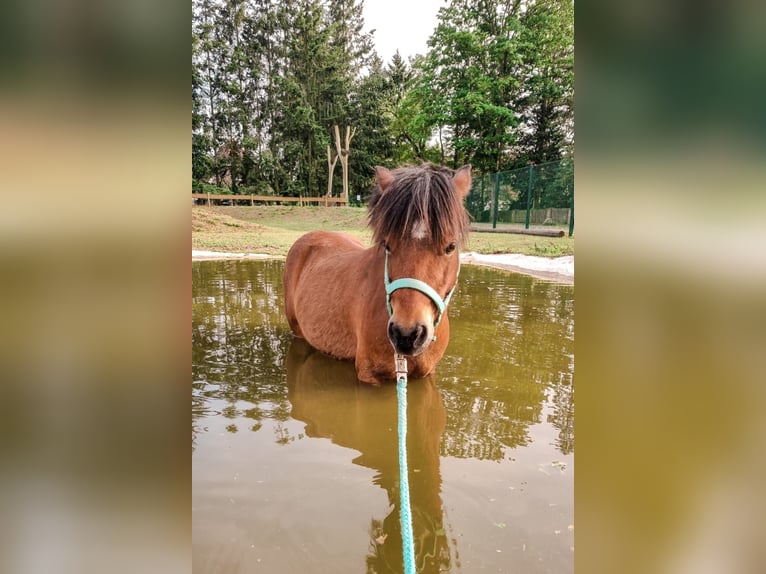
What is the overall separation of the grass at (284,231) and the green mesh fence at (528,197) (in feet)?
2.76

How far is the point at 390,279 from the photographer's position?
2447 millimetres

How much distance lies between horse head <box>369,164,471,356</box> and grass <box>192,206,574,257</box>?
133 inches

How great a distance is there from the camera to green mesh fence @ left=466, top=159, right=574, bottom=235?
492 inches

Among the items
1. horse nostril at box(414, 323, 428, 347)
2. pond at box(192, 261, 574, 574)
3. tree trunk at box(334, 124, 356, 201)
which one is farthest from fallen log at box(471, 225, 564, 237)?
tree trunk at box(334, 124, 356, 201)

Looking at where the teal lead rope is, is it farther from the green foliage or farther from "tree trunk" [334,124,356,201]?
"tree trunk" [334,124,356,201]

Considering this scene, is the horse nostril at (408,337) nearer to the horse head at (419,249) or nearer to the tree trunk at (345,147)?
the horse head at (419,249)

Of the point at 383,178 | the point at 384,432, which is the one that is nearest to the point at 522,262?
the point at 383,178

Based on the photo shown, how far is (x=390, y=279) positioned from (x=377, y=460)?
103 cm

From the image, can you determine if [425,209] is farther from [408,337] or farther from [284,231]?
[284,231]
